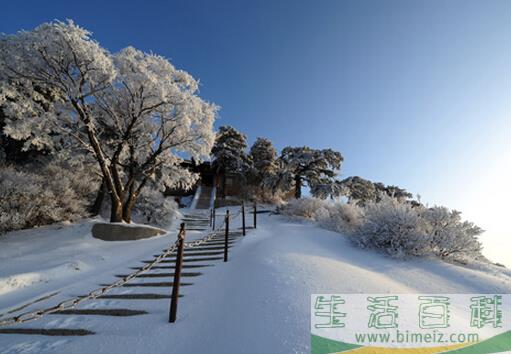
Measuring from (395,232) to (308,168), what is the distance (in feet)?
57.2

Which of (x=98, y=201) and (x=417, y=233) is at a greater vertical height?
(x=417, y=233)

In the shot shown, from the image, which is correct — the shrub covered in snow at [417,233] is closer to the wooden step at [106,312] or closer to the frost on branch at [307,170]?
the wooden step at [106,312]

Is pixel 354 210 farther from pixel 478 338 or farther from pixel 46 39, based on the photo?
pixel 46 39

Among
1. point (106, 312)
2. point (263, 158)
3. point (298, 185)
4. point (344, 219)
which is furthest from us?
point (263, 158)

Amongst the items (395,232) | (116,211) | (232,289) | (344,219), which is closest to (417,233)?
(395,232)

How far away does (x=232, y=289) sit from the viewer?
3.85 meters

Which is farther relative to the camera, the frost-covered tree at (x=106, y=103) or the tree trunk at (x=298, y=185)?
the tree trunk at (x=298, y=185)

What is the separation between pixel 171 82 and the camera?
10625mm

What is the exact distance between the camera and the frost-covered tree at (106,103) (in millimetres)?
8422

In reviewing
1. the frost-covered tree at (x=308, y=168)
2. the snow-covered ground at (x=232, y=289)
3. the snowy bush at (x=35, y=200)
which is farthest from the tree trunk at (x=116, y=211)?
the frost-covered tree at (x=308, y=168)

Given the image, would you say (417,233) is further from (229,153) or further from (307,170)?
(229,153)

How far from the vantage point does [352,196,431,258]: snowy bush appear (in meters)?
6.16

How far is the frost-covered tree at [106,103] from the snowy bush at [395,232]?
7.98 metres

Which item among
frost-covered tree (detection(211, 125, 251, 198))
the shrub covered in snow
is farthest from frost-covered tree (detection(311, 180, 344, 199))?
the shrub covered in snow
